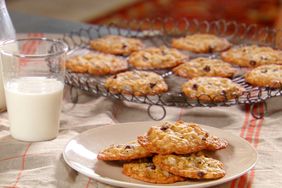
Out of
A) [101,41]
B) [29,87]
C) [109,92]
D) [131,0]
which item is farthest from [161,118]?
[131,0]

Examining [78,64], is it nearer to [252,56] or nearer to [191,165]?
[252,56]

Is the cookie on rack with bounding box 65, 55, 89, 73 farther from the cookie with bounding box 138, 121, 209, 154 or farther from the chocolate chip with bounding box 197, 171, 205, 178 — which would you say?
the chocolate chip with bounding box 197, 171, 205, 178

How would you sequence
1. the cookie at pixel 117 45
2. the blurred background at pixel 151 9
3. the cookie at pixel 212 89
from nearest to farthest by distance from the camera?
the cookie at pixel 212 89
the cookie at pixel 117 45
the blurred background at pixel 151 9

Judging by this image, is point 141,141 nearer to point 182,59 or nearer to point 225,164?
point 225,164

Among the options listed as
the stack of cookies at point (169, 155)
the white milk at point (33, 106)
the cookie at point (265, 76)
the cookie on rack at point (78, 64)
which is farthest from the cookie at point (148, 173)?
the cookie on rack at point (78, 64)

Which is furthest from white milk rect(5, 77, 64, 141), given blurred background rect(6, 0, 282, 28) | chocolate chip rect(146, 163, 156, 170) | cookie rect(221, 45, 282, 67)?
blurred background rect(6, 0, 282, 28)

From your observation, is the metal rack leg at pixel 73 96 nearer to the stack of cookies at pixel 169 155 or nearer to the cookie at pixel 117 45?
the cookie at pixel 117 45

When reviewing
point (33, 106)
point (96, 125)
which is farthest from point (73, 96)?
point (33, 106)
